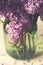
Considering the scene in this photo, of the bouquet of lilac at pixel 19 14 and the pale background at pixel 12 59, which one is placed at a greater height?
the bouquet of lilac at pixel 19 14

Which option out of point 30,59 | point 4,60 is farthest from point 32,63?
point 4,60

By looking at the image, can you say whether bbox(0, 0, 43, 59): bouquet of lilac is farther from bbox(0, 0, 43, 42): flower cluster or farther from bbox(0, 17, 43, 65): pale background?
bbox(0, 17, 43, 65): pale background

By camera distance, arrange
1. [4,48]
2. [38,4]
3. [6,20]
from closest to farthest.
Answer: [38,4] < [6,20] < [4,48]

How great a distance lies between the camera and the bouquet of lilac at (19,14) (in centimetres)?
99

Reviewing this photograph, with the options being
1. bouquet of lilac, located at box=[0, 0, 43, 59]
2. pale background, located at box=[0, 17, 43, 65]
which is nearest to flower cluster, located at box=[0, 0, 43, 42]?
bouquet of lilac, located at box=[0, 0, 43, 59]

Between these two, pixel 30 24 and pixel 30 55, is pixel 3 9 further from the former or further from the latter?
A: pixel 30 55

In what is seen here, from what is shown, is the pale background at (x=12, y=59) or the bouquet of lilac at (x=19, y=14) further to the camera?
the pale background at (x=12, y=59)

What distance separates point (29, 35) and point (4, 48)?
162mm

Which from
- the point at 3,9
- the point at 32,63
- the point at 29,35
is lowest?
the point at 32,63

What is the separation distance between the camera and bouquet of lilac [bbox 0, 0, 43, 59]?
3.26 ft

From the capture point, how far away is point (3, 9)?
1.02 m

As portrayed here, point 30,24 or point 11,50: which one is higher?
point 30,24

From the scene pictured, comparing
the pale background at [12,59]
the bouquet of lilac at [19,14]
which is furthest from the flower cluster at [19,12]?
the pale background at [12,59]

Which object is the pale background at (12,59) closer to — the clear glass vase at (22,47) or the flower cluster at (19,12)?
the clear glass vase at (22,47)
